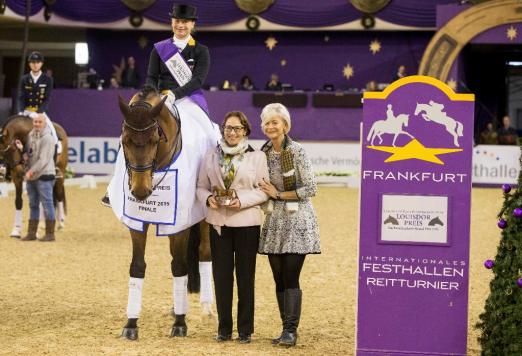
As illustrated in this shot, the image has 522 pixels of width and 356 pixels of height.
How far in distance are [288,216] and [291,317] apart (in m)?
0.69

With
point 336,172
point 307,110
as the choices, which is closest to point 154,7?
point 307,110

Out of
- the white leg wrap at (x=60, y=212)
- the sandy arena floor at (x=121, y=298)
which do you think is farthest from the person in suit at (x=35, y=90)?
the white leg wrap at (x=60, y=212)

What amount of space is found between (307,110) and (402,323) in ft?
67.6

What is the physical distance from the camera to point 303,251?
663cm

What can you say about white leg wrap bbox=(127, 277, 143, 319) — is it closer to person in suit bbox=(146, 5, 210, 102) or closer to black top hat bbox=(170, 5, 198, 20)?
person in suit bbox=(146, 5, 210, 102)

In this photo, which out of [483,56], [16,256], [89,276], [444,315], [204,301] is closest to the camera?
[444,315]

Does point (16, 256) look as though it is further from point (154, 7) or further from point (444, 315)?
point (154, 7)

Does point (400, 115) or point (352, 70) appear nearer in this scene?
point (400, 115)

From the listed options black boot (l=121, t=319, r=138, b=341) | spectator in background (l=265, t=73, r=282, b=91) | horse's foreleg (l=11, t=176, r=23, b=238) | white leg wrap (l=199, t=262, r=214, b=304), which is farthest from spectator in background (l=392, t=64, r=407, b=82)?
black boot (l=121, t=319, r=138, b=341)

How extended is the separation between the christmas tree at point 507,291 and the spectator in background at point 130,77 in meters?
23.2

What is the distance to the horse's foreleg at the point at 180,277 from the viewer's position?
6.97m

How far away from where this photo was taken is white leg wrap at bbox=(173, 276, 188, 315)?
698 cm

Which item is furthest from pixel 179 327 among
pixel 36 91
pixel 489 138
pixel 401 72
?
pixel 401 72

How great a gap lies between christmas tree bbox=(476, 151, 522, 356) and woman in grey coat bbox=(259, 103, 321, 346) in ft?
4.92
